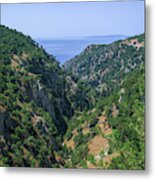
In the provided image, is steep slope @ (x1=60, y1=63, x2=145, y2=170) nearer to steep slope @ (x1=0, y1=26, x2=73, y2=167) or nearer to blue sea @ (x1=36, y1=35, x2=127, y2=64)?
steep slope @ (x1=0, y1=26, x2=73, y2=167)

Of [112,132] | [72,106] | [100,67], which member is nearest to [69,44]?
[100,67]

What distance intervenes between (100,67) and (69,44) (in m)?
0.29

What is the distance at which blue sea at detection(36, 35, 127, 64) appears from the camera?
17.1ft

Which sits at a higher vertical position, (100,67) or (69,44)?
(69,44)

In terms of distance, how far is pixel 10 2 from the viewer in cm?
534

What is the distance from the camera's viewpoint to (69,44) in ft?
17.2

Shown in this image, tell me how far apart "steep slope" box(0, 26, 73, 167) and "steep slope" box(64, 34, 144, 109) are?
0.14 m

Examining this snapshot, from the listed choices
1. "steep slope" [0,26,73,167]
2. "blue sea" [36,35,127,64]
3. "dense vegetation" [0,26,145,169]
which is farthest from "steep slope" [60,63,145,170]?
"blue sea" [36,35,127,64]

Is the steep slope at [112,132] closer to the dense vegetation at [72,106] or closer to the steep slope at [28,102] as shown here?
the dense vegetation at [72,106]

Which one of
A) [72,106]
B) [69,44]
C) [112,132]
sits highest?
[69,44]

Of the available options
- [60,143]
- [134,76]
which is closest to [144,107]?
[134,76]

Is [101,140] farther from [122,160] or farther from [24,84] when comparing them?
[24,84]

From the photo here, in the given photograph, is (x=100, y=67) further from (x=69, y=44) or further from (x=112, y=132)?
(x=112, y=132)

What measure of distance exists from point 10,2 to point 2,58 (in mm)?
428
